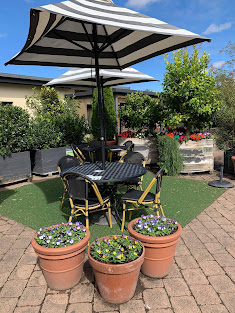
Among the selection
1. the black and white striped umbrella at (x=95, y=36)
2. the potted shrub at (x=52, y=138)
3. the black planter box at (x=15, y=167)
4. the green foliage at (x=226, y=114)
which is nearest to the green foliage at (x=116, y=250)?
the black and white striped umbrella at (x=95, y=36)

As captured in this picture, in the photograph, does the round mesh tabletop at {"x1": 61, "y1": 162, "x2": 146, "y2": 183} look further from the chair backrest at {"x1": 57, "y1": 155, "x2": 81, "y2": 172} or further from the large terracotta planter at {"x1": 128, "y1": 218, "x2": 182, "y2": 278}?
the large terracotta planter at {"x1": 128, "y1": 218, "x2": 182, "y2": 278}

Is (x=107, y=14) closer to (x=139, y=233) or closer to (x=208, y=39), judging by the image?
(x=208, y=39)

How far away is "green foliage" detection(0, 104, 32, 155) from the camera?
5688mm

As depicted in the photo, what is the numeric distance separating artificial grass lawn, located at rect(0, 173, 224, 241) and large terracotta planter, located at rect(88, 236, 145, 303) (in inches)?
46.1

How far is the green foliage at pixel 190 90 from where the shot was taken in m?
5.89

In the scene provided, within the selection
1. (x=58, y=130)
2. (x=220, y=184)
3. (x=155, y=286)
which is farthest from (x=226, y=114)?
(x=155, y=286)

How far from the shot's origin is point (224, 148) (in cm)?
669

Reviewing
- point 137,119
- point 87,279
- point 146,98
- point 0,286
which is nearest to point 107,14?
point 87,279

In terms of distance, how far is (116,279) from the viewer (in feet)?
6.37

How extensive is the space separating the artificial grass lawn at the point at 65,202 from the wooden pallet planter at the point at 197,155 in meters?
0.58

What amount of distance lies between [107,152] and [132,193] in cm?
238

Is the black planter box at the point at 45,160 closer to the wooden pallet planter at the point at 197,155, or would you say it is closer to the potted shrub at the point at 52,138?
the potted shrub at the point at 52,138

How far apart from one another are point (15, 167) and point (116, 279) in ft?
15.7

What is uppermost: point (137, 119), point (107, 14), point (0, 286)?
point (107, 14)
